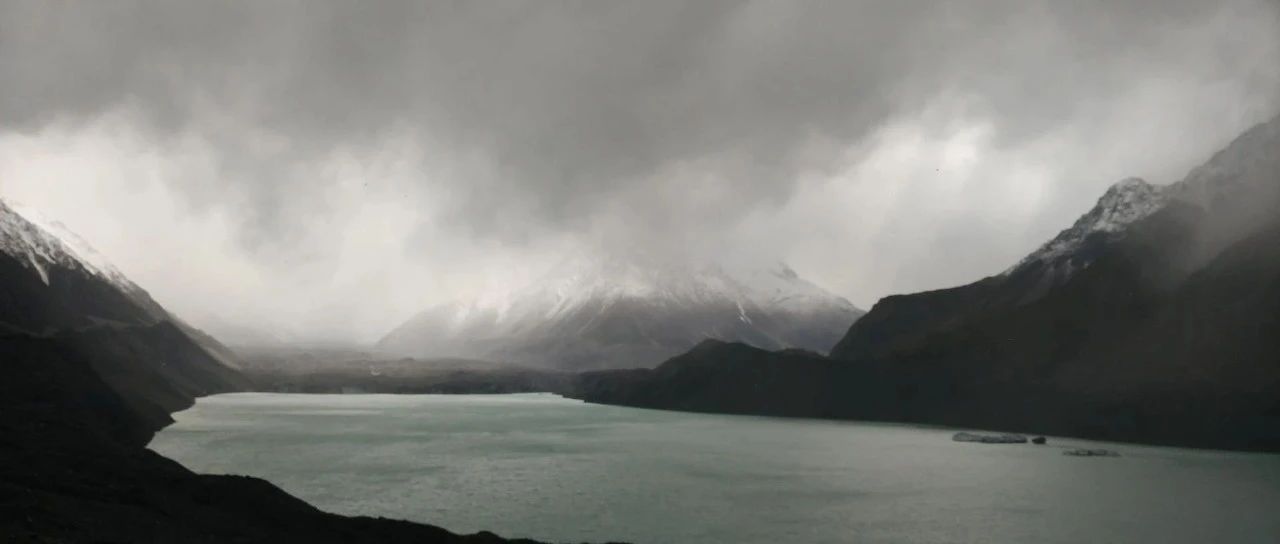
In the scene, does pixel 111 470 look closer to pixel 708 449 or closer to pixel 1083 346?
pixel 708 449

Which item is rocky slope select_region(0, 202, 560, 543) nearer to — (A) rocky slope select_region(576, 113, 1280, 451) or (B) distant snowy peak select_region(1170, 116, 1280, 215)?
(A) rocky slope select_region(576, 113, 1280, 451)

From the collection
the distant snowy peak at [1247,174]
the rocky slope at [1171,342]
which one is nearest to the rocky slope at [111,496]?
the rocky slope at [1171,342]

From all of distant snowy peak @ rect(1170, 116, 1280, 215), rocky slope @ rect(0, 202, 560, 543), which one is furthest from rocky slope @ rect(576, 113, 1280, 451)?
rocky slope @ rect(0, 202, 560, 543)

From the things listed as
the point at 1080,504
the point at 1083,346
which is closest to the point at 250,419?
the point at 1080,504

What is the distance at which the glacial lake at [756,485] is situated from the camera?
198ft

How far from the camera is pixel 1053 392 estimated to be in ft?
558

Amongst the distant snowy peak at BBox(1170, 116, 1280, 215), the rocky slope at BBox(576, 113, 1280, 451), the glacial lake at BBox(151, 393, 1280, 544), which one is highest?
the distant snowy peak at BBox(1170, 116, 1280, 215)

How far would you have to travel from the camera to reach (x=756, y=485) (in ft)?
274

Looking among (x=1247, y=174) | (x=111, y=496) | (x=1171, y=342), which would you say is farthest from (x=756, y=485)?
(x=1247, y=174)

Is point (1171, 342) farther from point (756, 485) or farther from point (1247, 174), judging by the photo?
point (756, 485)

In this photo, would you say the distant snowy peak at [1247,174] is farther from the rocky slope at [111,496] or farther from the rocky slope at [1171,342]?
the rocky slope at [111,496]

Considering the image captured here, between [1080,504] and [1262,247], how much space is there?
12161cm

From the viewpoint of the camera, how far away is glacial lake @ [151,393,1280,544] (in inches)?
2375

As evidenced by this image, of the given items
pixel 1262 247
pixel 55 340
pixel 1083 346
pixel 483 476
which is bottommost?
pixel 483 476
